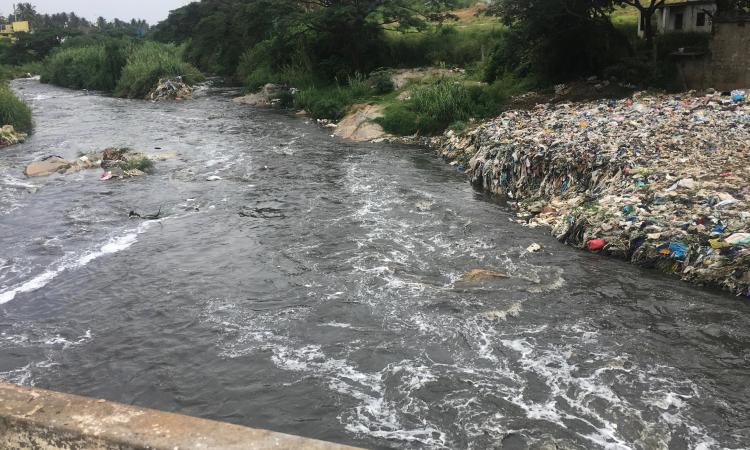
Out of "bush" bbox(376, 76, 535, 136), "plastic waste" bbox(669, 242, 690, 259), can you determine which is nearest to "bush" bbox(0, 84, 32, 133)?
"bush" bbox(376, 76, 535, 136)

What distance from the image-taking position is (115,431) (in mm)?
3268

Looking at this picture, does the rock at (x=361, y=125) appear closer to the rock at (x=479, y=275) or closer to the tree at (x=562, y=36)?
the tree at (x=562, y=36)

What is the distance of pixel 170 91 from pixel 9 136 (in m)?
12.6

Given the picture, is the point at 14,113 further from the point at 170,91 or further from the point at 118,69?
the point at 118,69

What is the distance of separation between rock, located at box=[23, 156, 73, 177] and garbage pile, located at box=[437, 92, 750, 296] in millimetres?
10863

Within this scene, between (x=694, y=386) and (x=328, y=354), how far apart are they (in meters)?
3.79

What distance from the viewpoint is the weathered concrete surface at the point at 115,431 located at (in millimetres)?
3205

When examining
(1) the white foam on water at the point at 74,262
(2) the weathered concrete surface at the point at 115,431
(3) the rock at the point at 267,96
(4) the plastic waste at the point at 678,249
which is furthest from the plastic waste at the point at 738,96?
(3) the rock at the point at 267,96

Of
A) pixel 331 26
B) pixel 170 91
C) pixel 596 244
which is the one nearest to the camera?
pixel 596 244

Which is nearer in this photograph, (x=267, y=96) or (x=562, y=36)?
(x=562, y=36)

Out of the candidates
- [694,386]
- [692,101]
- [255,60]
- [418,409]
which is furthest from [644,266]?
[255,60]

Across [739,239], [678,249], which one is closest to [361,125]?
[678,249]

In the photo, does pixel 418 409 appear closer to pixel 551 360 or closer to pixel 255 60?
pixel 551 360

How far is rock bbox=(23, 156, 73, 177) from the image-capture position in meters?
15.9
